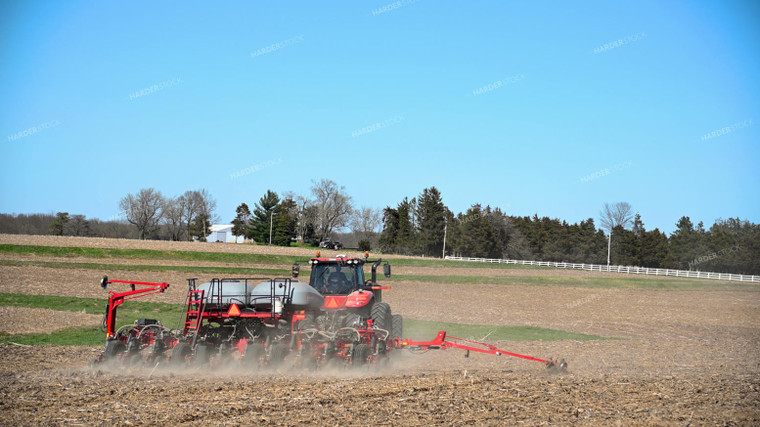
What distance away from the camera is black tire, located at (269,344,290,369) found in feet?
39.9

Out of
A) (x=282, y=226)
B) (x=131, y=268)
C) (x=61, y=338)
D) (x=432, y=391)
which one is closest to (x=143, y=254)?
(x=131, y=268)

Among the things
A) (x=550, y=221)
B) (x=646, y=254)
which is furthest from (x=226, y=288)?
(x=550, y=221)

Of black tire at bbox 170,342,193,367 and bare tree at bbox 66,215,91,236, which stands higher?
bare tree at bbox 66,215,91,236

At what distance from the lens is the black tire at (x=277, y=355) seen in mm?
12156

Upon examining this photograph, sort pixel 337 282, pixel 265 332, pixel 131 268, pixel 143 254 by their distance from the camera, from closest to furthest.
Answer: pixel 265 332 → pixel 337 282 → pixel 131 268 → pixel 143 254

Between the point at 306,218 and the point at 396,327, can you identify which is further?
the point at 306,218

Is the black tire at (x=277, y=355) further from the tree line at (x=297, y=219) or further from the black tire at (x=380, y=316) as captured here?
the tree line at (x=297, y=219)

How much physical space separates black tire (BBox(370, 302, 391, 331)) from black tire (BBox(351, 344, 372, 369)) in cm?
131

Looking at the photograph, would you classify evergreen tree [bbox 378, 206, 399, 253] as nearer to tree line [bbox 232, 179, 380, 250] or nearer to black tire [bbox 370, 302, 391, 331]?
tree line [bbox 232, 179, 380, 250]

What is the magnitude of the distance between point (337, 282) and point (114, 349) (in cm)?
549

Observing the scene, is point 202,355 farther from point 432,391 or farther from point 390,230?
point 390,230

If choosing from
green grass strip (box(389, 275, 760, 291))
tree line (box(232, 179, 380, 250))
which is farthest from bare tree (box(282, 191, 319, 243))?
green grass strip (box(389, 275, 760, 291))

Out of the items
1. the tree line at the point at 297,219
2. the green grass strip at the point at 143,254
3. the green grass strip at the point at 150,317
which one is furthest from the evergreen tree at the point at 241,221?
the green grass strip at the point at 150,317

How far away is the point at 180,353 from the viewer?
39.9 feet
